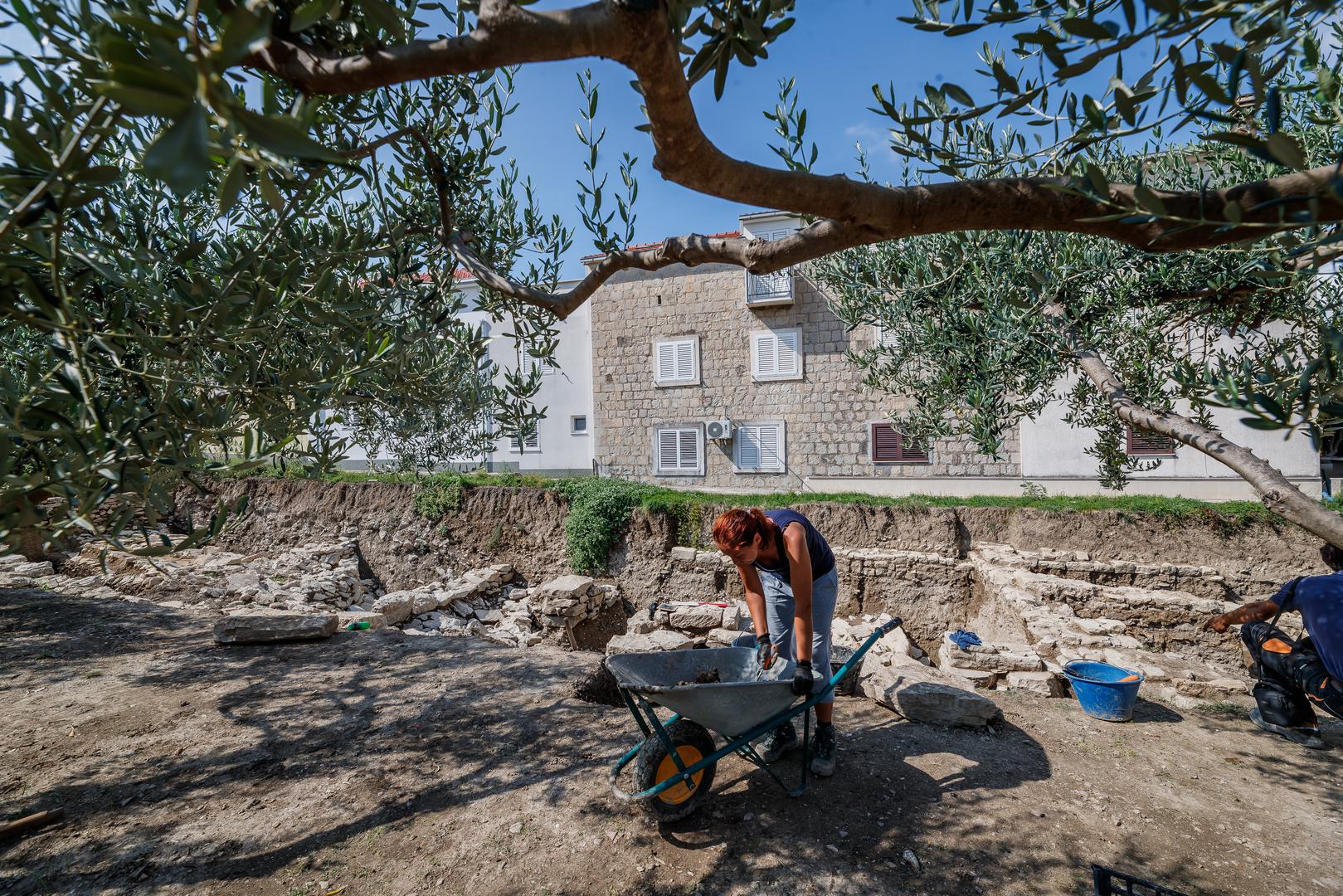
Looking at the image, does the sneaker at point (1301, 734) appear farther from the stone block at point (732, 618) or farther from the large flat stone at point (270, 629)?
the large flat stone at point (270, 629)

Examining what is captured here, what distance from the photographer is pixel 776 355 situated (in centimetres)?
1573

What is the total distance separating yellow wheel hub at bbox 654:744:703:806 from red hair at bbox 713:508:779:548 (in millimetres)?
1088

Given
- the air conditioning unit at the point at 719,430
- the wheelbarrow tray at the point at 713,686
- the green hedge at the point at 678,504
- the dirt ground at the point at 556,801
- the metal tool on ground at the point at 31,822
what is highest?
the air conditioning unit at the point at 719,430

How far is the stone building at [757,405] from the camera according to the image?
543 inches

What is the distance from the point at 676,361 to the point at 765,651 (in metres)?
13.5

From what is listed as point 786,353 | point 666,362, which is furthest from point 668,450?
point 786,353

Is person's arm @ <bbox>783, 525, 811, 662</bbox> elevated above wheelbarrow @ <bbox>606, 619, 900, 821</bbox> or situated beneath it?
elevated above

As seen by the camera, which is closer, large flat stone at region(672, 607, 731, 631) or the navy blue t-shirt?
the navy blue t-shirt

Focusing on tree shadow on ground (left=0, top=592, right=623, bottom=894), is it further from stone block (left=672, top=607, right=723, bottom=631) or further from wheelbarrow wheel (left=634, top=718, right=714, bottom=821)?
stone block (left=672, top=607, right=723, bottom=631)

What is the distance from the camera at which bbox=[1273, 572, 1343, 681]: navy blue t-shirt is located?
3.51 meters

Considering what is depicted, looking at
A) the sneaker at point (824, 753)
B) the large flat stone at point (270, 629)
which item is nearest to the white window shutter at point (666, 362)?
the large flat stone at point (270, 629)

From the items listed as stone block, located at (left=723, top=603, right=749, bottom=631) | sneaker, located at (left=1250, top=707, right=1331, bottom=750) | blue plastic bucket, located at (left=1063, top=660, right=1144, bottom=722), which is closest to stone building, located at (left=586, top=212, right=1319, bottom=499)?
stone block, located at (left=723, top=603, right=749, bottom=631)

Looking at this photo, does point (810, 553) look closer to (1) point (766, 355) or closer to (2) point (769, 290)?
(1) point (766, 355)

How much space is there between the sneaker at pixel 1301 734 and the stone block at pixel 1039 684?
1203 mm
